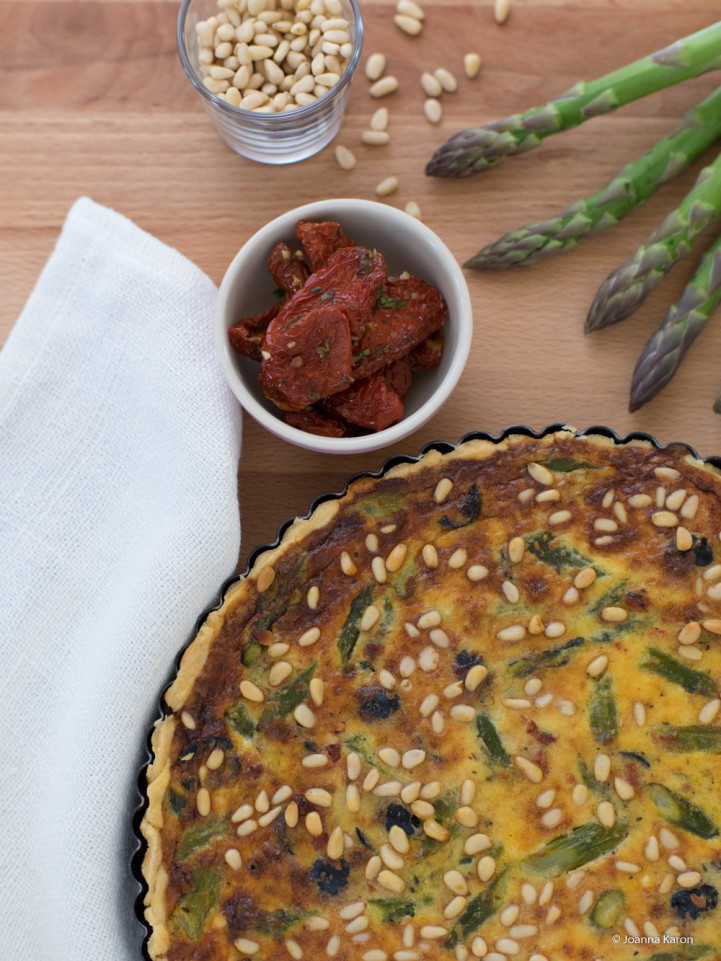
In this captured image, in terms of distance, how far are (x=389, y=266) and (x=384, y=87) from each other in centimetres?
70

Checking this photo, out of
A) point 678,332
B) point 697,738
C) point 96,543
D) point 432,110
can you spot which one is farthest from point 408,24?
point 697,738

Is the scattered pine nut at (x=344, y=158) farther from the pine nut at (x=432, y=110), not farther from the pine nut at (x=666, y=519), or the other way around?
the pine nut at (x=666, y=519)

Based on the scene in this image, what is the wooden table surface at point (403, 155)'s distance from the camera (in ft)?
10.2

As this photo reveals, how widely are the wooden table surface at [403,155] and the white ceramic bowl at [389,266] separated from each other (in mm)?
314

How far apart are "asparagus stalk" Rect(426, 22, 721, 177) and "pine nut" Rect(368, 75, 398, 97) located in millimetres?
296

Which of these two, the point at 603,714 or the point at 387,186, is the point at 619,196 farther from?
the point at 603,714

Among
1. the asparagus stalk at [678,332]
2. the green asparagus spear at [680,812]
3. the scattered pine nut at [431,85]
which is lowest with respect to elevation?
the green asparagus spear at [680,812]

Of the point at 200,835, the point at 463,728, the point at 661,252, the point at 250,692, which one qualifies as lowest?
the point at 200,835

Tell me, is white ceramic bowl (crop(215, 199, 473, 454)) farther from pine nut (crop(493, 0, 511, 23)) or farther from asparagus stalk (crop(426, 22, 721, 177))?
pine nut (crop(493, 0, 511, 23))

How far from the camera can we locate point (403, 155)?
10.3ft

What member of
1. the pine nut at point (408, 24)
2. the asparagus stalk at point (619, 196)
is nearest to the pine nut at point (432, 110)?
the pine nut at point (408, 24)

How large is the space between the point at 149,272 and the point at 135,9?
3.52 ft

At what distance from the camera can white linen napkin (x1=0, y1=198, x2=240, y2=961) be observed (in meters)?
2.69

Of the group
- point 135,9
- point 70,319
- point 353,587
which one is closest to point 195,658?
point 353,587
